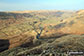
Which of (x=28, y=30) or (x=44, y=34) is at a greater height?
(x=28, y=30)

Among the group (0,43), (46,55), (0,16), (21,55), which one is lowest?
(0,43)

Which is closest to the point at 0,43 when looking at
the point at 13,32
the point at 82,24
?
the point at 13,32

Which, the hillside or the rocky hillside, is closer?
the hillside

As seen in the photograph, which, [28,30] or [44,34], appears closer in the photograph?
[44,34]

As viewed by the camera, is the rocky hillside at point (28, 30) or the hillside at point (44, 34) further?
the rocky hillside at point (28, 30)

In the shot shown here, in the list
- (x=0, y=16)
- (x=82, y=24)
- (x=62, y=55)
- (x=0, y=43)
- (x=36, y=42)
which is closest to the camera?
(x=62, y=55)

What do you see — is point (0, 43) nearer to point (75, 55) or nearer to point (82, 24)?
point (75, 55)

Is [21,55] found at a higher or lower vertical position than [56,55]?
lower

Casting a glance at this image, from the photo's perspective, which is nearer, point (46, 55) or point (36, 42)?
point (46, 55)

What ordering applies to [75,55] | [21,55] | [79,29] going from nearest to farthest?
[75,55], [21,55], [79,29]

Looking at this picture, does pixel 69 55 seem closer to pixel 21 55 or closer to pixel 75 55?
pixel 75 55
